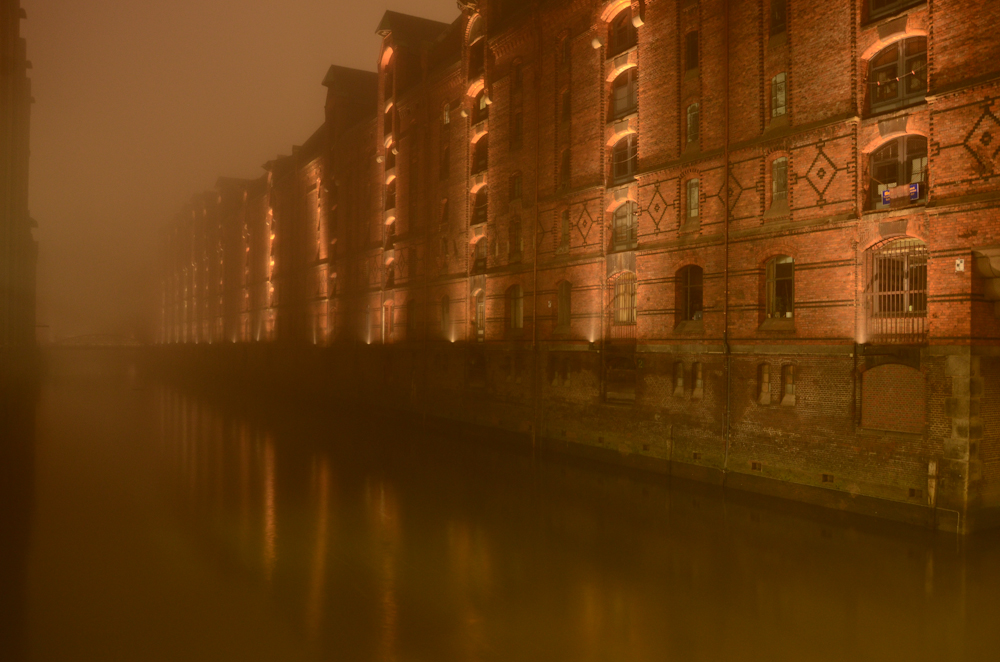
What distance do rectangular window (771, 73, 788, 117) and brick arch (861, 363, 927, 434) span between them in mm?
5497

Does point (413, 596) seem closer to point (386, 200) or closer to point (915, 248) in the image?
point (915, 248)

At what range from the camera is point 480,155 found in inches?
995

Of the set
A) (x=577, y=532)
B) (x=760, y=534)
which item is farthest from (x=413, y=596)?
(x=760, y=534)

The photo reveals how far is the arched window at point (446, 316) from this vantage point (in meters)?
26.2

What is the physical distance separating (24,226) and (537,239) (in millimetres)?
36565

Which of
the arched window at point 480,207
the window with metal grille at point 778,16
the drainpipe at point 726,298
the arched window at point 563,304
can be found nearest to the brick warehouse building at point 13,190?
the arched window at point 480,207

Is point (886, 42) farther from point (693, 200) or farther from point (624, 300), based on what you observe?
point (624, 300)

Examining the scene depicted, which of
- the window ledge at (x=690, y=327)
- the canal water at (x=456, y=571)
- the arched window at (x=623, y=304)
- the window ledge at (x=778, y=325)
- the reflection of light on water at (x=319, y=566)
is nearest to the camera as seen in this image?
the canal water at (x=456, y=571)

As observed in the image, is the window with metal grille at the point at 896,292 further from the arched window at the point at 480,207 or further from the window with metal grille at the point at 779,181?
the arched window at the point at 480,207

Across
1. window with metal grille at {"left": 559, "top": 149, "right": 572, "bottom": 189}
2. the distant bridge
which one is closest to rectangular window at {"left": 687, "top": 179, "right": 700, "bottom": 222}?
window with metal grille at {"left": 559, "top": 149, "right": 572, "bottom": 189}

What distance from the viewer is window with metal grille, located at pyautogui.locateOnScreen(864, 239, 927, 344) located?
1223cm

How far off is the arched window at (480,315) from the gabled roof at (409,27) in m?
12.2

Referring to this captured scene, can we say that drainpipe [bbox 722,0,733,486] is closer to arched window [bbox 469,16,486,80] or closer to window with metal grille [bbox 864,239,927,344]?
window with metal grille [bbox 864,239,927,344]

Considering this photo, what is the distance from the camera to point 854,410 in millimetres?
12672
